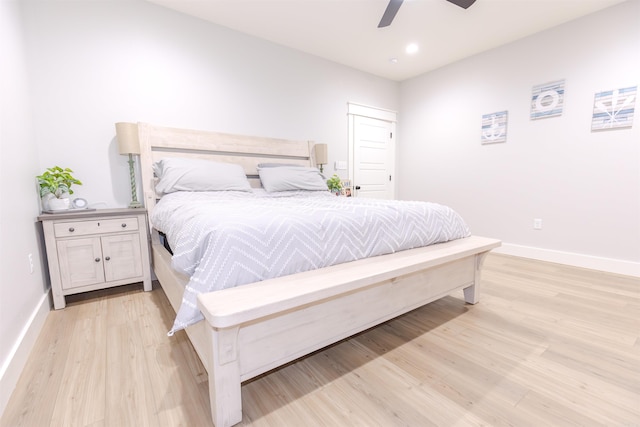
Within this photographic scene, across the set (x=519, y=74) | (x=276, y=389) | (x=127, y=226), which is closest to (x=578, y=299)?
(x=276, y=389)

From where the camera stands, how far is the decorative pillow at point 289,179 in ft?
9.51

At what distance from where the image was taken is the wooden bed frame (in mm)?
999

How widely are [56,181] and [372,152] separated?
371cm

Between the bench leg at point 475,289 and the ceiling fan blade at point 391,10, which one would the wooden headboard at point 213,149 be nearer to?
the ceiling fan blade at point 391,10

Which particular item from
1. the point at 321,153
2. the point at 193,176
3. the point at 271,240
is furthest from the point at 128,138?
the point at 321,153

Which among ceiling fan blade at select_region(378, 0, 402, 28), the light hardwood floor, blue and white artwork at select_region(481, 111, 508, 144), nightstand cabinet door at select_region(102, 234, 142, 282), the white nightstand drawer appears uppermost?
ceiling fan blade at select_region(378, 0, 402, 28)

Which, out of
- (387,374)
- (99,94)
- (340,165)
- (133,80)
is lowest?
(387,374)

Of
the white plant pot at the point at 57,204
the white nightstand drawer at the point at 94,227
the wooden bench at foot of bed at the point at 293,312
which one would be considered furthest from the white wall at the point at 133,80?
the wooden bench at foot of bed at the point at 293,312

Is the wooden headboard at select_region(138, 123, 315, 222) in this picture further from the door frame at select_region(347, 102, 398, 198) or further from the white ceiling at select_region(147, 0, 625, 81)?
the white ceiling at select_region(147, 0, 625, 81)

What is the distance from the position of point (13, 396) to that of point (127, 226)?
1.28 meters

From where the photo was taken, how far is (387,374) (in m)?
1.34

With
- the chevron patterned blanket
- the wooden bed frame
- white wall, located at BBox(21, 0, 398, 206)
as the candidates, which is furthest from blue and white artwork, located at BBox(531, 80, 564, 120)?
white wall, located at BBox(21, 0, 398, 206)

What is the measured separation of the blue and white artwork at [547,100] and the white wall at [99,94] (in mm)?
2631

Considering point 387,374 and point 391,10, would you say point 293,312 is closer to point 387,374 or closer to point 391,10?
point 387,374
